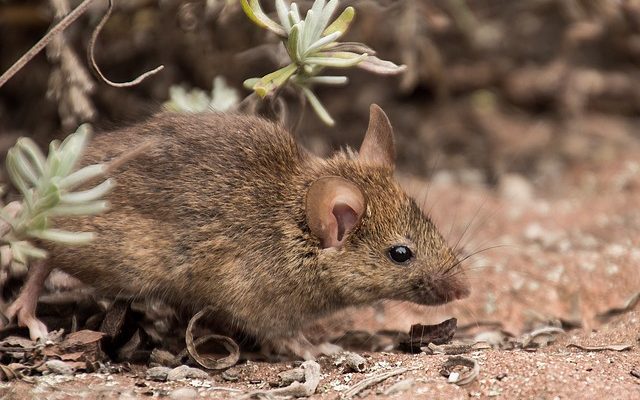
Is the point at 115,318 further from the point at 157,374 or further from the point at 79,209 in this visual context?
the point at 79,209

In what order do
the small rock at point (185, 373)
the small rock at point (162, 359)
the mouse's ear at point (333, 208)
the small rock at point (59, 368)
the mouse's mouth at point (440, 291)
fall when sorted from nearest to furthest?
the small rock at point (59, 368), the small rock at point (185, 373), the small rock at point (162, 359), the mouse's ear at point (333, 208), the mouse's mouth at point (440, 291)

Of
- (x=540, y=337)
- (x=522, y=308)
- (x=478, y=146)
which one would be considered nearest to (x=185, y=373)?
(x=540, y=337)

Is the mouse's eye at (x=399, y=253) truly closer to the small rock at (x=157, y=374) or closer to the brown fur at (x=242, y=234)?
the brown fur at (x=242, y=234)

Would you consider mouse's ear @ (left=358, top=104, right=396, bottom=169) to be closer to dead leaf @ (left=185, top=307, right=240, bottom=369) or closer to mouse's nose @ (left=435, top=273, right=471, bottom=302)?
mouse's nose @ (left=435, top=273, right=471, bottom=302)

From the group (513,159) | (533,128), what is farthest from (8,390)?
(533,128)

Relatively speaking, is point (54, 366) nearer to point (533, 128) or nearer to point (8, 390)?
point (8, 390)

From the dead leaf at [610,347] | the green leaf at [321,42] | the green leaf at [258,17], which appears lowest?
the dead leaf at [610,347]

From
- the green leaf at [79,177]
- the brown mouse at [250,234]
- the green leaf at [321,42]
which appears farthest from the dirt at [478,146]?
the green leaf at [321,42]
